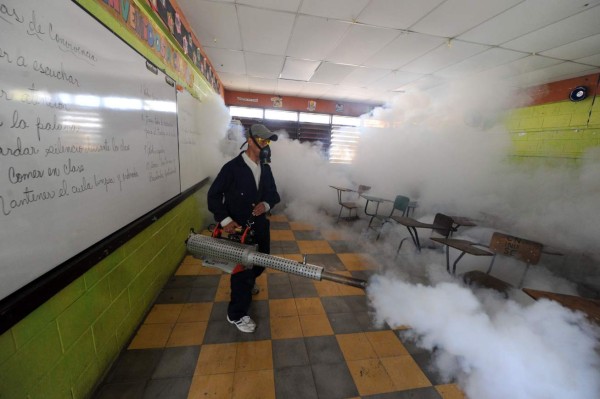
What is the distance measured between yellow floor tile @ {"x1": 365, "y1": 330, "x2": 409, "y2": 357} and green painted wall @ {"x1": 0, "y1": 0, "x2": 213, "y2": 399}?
7.37 ft

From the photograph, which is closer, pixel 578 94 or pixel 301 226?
pixel 578 94

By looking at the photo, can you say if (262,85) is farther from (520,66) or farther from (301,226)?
(520,66)

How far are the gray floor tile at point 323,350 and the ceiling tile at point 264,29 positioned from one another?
417 cm

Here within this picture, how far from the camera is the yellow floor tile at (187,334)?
208 centimetres

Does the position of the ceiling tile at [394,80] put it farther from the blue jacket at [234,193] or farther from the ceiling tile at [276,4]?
the blue jacket at [234,193]

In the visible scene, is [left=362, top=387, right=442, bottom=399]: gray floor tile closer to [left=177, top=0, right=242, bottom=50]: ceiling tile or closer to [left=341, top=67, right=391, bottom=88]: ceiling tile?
[left=177, top=0, right=242, bottom=50]: ceiling tile

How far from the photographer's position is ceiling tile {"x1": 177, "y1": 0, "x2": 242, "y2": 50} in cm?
321

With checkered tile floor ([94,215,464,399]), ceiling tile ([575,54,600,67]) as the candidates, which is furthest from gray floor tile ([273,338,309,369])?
ceiling tile ([575,54,600,67])

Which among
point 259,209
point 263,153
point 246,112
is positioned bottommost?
point 259,209

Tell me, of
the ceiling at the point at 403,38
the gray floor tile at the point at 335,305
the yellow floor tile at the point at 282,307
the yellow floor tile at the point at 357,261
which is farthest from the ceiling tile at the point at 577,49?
the yellow floor tile at the point at 282,307

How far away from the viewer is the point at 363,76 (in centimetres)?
558

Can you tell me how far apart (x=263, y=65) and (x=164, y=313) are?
5220 millimetres

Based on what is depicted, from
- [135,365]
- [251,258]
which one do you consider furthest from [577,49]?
[135,365]

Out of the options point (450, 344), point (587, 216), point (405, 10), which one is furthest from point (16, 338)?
point (587, 216)
